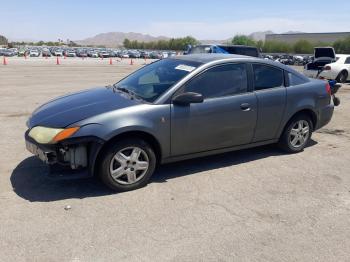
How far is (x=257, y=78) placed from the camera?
5.01 meters

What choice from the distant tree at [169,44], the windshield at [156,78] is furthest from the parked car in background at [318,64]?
the distant tree at [169,44]

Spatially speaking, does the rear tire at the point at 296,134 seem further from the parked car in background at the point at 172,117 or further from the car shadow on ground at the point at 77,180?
the car shadow on ground at the point at 77,180

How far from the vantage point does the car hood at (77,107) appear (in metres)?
3.99

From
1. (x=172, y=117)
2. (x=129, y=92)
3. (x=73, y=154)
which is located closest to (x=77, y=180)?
(x=73, y=154)

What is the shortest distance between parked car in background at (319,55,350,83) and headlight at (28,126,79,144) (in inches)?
566

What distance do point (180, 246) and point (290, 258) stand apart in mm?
929

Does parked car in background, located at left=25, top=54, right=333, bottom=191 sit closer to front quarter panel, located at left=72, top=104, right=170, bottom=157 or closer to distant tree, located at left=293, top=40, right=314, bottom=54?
front quarter panel, located at left=72, top=104, right=170, bottom=157

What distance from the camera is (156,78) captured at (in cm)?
483

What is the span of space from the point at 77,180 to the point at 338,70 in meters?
14.8

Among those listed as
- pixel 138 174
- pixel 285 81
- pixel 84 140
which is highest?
pixel 285 81

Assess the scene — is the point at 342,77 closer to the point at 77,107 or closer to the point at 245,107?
the point at 245,107

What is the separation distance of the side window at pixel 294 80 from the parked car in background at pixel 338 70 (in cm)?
1126

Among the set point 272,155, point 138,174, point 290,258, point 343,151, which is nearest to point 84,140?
point 138,174

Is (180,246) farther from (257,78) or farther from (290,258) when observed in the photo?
(257,78)
